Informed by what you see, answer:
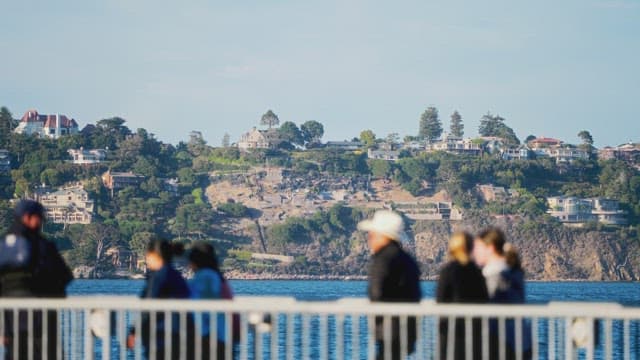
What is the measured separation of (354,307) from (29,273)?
9.20 ft

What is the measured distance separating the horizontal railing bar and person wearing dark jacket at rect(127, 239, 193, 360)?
9.0 inches

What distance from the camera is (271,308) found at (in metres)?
12.7

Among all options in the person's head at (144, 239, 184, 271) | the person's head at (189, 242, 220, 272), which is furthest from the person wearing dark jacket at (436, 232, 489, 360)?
the person's head at (144, 239, 184, 271)

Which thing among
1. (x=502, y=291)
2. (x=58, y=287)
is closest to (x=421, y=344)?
(x=502, y=291)

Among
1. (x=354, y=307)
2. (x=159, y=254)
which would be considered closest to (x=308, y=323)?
(x=354, y=307)

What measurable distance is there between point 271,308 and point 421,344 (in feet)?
6.55

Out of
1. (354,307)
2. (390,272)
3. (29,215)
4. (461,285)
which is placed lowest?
(354,307)

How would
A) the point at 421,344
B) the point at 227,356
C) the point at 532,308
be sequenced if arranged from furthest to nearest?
the point at 421,344
the point at 227,356
the point at 532,308

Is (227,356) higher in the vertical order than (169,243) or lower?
lower

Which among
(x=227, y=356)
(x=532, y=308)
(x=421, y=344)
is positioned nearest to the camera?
(x=532, y=308)

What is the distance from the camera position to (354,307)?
1247 centimetres

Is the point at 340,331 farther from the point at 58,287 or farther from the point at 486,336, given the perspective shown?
the point at 58,287

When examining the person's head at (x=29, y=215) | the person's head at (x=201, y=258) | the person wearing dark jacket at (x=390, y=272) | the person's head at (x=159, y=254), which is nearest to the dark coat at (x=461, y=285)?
the person wearing dark jacket at (x=390, y=272)

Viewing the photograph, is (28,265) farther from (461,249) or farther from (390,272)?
(461,249)
